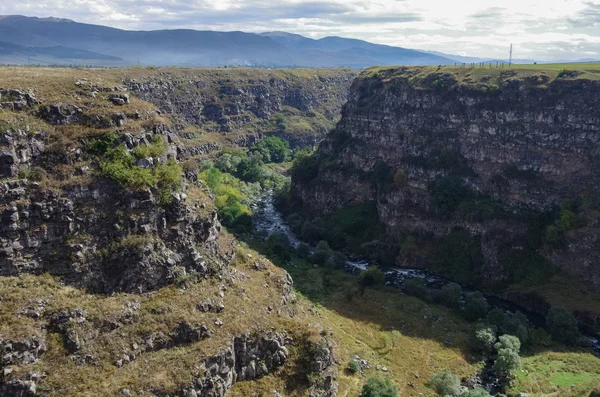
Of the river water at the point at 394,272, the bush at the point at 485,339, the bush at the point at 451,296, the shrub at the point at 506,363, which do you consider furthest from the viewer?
the bush at the point at 451,296

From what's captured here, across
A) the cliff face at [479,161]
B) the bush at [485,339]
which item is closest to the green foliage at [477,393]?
the bush at [485,339]

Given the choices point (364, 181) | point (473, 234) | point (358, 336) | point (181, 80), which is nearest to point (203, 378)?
point (358, 336)

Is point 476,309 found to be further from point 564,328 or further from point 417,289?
point 564,328

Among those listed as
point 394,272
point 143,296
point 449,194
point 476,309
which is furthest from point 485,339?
point 143,296

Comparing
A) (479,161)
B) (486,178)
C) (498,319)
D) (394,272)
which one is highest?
(479,161)

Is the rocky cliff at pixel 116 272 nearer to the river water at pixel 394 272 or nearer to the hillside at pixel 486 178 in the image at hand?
the river water at pixel 394 272
